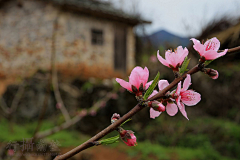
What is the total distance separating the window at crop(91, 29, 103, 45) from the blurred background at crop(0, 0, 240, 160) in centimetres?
5

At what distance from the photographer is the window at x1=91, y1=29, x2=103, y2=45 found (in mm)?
9955

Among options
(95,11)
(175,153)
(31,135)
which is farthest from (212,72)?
(95,11)

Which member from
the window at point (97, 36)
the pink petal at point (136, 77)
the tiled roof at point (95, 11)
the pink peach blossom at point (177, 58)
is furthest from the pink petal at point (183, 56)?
the window at point (97, 36)

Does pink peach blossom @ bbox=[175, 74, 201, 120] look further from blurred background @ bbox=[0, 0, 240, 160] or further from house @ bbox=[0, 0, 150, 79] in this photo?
house @ bbox=[0, 0, 150, 79]

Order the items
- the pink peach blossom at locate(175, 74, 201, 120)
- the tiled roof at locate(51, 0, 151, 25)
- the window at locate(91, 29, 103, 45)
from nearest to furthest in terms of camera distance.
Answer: the pink peach blossom at locate(175, 74, 201, 120) < the tiled roof at locate(51, 0, 151, 25) < the window at locate(91, 29, 103, 45)

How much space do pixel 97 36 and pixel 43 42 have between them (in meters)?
2.55

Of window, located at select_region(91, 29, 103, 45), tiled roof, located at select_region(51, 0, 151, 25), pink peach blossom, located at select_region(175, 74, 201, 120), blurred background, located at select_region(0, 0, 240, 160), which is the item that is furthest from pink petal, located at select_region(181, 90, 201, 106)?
window, located at select_region(91, 29, 103, 45)

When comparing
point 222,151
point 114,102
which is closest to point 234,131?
point 222,151

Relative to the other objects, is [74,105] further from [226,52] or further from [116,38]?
[226,52]

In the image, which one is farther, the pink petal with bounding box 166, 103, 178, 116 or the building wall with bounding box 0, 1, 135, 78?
the building wall with bounding box 0, 1, 135, 78

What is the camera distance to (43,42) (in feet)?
29.7

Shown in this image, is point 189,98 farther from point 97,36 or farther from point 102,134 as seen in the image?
point 97,36

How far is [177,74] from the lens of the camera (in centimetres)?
53

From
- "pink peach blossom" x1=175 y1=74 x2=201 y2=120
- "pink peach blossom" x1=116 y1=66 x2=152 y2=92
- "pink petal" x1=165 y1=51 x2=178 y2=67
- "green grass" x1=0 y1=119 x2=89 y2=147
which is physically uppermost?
"pink petal" x1=165 y1=51 x2=178 y2=67
